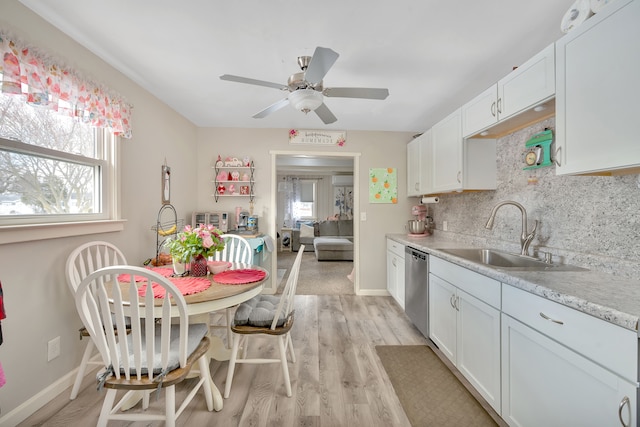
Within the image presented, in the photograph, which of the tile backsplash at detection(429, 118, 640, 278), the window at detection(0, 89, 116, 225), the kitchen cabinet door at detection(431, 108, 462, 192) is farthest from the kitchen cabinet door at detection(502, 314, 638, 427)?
the window at detection(0, 89, 116, 225)

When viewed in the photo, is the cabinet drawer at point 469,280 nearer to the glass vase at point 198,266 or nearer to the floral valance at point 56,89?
the glass vase at point 198,266

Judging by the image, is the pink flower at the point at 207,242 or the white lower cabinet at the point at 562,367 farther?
the pink flower at the point at 207,242

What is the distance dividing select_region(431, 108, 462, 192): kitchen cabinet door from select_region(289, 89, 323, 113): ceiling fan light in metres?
1.38

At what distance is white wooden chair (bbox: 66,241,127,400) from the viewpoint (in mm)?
1651

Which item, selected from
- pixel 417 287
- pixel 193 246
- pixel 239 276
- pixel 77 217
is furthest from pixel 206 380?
pixel 417 287

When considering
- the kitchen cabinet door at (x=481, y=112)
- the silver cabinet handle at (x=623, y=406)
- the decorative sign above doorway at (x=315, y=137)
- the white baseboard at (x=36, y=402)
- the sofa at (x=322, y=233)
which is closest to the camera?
the silver cabinet handle at (x=623, y=406)

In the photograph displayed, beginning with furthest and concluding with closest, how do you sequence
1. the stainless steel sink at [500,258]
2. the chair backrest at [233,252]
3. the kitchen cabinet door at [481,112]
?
the chair backrest at [233,252], the kitchen cabinet door at [481,112], the stainless steel sink at [500,258]

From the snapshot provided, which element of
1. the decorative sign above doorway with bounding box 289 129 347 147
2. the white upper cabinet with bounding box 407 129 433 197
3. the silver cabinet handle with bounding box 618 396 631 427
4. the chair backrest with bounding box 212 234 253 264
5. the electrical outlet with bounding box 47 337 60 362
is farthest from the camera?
the decorative sign above doorway with bounding box 289 129 347 147

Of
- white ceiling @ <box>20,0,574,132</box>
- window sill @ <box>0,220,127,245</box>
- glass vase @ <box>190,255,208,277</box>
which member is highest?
white ceiling @ <box>20,0,574,132</box>

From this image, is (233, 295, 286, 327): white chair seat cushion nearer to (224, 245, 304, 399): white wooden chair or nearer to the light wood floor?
(224, 245, 304, 399): white wooden chair

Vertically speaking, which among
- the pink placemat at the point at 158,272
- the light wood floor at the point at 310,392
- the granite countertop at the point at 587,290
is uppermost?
the granite countertop at the point at 587,290

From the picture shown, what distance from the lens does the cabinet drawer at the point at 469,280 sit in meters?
1.49

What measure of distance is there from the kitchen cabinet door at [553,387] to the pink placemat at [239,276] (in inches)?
57.9

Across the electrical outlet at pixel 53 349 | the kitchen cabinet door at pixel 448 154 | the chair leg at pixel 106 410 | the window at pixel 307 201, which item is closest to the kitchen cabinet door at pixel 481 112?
the kitchen cabinet door at pixel 448 154
